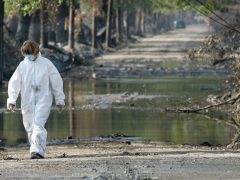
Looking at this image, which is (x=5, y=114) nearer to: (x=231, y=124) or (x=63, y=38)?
(x=231, y=124)

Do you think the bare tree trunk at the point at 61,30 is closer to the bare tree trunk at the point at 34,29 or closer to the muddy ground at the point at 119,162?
the bare tree trunk at the point at 34,29

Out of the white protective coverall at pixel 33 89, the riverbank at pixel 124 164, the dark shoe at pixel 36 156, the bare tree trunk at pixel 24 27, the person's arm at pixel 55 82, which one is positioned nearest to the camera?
the riverbank at pixel 124 164

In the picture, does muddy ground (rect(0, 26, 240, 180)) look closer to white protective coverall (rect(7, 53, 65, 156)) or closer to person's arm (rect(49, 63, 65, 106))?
white protective coverall (rect(7, 53, 65, 156))

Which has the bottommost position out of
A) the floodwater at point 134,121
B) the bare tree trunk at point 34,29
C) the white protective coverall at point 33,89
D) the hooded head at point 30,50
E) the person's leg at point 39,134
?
the floodwater at point 134,121

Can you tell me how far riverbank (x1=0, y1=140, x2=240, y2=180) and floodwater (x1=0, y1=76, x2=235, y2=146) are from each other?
3.36 metres

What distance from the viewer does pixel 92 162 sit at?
46.0ft

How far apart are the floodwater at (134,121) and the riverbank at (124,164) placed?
3.36m

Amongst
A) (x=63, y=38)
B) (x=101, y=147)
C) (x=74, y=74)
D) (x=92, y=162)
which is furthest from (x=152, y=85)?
(x=63, y=38)

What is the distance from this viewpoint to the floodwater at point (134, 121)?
20.9 metres

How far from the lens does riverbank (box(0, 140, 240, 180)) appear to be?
12594mm

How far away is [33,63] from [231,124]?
351 inches

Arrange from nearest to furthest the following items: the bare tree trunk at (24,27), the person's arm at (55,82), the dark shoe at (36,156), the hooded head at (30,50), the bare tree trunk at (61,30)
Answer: the dark shoe at (36,156)
the hooded head at (30,50)
the person's arm at (55,82)
the bare tree trunk at (24,27)
the bare tree trunk at (61,30)

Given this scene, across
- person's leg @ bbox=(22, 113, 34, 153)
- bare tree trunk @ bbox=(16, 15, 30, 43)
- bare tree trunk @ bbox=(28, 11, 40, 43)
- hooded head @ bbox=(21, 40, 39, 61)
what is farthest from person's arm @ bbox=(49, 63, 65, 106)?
bare tree trunk @ bbox=(28, 11, 40, 43)

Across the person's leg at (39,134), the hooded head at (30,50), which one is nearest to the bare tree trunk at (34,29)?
the hooded head at (30,50)
